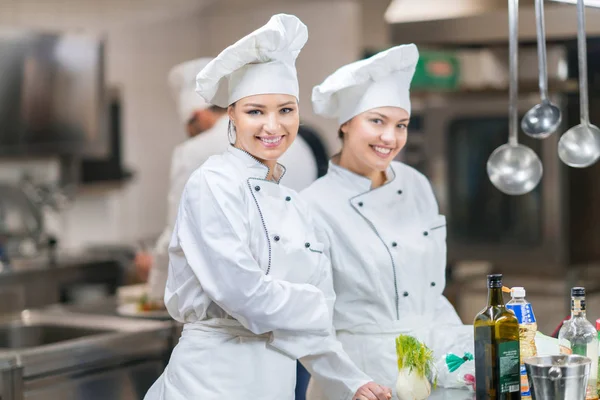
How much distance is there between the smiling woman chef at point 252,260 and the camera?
1711mm

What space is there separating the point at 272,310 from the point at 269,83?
450 mm

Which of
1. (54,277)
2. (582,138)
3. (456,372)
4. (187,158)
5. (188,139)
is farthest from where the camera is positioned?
(54,277)

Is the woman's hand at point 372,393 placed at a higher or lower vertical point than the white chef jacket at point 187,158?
lower

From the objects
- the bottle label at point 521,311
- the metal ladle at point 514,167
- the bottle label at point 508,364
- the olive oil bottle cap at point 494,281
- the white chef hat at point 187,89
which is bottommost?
the bottle label at point 508,364

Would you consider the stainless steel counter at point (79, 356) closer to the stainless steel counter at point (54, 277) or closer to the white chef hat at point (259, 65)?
the white chef hat at point (259, 65)

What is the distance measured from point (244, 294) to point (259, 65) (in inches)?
18.1

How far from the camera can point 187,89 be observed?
108 inches

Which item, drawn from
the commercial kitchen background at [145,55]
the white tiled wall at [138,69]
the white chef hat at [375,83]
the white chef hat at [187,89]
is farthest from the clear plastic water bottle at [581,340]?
the white tiled wall at [138,69]

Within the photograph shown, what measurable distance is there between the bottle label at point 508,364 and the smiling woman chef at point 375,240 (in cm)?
40

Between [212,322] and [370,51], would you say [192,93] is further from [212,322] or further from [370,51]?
[370,51]

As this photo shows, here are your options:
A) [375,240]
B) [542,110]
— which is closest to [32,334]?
[375,240]

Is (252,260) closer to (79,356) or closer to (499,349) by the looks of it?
(499,349)

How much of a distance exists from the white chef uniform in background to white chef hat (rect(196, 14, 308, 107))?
58 cm

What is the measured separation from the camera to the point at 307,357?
73.5 inches
